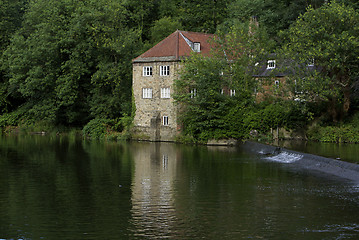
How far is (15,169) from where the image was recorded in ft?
109

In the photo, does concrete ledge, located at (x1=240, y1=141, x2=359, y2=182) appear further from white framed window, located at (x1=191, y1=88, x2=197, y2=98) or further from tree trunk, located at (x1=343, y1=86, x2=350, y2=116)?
tree trunk, located at (x1=343, y1=86, x2=350, y2=116)

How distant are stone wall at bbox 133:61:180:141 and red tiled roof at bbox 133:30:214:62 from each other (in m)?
0.64

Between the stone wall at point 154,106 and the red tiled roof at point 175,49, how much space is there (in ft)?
2.10

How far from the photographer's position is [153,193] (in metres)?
25.2

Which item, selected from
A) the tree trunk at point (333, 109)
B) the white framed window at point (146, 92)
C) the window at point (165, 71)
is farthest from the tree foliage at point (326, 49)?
the white framed window at point (146, 92)

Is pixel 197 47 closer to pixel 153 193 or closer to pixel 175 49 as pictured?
pixel 175 49

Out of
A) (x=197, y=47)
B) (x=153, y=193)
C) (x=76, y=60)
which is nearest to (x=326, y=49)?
(x=197, y=47)

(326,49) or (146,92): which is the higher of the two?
(326,49)

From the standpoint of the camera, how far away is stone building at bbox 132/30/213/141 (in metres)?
55.9

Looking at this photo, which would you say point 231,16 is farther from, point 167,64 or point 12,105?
point 12,105

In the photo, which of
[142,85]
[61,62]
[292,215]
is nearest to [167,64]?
[142,85]

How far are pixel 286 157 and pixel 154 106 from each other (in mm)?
21127

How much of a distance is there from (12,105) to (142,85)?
25.5 metres

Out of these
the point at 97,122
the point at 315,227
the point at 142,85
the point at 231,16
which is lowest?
the point at 315,227
